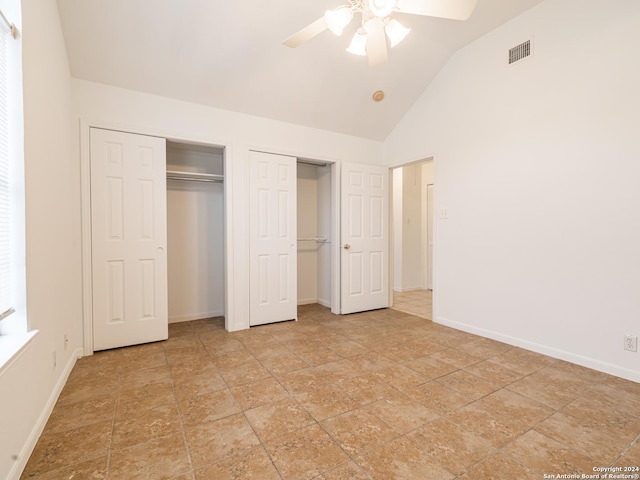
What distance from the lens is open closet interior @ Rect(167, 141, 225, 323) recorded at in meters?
3.73

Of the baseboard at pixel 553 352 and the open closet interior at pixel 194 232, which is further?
the open closet interior at pixel 194 232

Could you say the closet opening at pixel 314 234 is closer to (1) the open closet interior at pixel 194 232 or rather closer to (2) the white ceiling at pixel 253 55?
(2) the white ceiling at pixel 253 55

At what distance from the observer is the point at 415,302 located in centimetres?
491

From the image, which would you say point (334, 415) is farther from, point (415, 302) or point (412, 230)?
point (412, 230)

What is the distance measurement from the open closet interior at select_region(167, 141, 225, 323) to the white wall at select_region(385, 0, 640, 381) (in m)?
2.83

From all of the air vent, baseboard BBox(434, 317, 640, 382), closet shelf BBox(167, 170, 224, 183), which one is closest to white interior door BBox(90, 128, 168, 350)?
closet shelf BBox(167, 170, 224, 183)

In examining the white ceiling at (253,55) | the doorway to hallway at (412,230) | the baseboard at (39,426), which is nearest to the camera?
the baseboard at (39,426)


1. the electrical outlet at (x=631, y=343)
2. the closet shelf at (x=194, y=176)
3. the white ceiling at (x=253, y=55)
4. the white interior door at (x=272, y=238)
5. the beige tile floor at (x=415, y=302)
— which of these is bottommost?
the beige tile floor at (x=415, y=302)

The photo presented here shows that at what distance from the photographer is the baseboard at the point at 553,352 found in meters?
2.30

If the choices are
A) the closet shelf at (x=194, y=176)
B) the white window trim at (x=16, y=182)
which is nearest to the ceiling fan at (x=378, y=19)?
the white window trim at (x=16, y=182)

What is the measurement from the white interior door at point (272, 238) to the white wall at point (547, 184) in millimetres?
1825

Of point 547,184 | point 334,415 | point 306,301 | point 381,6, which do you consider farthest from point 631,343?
point 306,301

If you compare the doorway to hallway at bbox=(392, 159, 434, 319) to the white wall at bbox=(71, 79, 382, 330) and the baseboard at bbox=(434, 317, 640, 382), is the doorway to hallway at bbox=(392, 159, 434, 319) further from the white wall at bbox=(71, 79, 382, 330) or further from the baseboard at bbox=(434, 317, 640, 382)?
the baseboard at bbox=(434, 317, 640, 382)

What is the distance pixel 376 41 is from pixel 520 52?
177 cm
